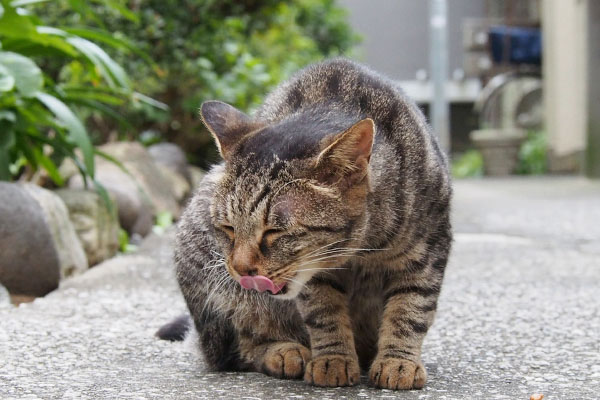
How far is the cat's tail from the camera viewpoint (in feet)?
10.0

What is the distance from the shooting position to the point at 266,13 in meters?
7.06

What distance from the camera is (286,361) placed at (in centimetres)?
254

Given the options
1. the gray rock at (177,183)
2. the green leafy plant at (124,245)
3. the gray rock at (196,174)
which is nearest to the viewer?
the green leafy plant at (124,245)

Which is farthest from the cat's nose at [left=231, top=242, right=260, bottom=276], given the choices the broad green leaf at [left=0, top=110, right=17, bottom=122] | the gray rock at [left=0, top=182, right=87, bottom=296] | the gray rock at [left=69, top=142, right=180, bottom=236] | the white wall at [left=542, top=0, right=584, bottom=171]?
the white wall at [left=542, top=0, right=584, bottom=171]

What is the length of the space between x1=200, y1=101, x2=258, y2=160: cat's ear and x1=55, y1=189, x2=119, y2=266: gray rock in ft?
7.24

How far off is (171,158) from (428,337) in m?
4.43

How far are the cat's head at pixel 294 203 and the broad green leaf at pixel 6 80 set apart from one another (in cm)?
176

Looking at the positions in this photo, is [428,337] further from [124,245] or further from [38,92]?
[124,245]

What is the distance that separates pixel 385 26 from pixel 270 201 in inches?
586

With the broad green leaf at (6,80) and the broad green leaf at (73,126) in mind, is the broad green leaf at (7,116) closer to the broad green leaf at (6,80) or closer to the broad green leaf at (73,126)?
the broad green leaf at (73,126)

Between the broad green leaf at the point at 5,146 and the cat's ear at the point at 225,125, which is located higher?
the cat's ear at the point at 225,125

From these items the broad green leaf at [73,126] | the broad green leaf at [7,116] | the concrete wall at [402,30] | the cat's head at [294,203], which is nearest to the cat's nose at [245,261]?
the cat's head at [294,203]

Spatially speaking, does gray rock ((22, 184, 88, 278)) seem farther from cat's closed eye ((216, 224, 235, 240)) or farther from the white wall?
the white wall

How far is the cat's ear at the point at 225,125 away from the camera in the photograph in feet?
8.07
